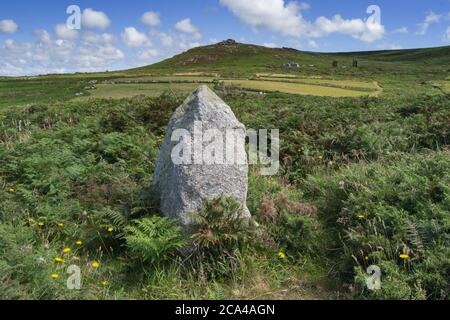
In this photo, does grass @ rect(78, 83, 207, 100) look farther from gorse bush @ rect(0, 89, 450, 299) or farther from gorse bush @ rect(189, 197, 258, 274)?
gorse bush @ rect(189, 197, 258, 274)

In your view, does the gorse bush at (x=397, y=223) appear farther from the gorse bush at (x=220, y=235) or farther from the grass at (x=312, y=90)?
the grass at (x=312, y=90)

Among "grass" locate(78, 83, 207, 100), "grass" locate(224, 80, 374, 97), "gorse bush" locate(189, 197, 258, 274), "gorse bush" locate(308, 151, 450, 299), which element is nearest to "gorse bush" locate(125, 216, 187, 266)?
"gorse bush" locate(189, 197, 258, 274)

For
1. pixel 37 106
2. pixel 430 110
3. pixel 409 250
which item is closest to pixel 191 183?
pixel 409 250

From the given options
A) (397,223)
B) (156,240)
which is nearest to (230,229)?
(156,240)

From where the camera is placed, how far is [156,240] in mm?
5910

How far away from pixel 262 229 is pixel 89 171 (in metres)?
3.88

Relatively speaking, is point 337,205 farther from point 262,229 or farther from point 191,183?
point 191,183

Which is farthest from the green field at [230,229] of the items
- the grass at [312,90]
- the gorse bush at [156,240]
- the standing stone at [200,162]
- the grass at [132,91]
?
the grass at [312,90]

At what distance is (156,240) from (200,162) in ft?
4.42

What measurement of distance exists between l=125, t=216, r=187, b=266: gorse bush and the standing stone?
0.26m

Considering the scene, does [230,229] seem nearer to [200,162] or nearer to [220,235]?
[220,235]

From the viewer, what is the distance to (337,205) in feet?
25.1

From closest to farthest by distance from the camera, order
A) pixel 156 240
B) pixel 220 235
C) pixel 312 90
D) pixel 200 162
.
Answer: pixel 156 240 → pixel 220 235 → pixel 200 162 → pixel 312 90

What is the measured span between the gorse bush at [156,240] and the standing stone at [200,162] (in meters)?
0.26
